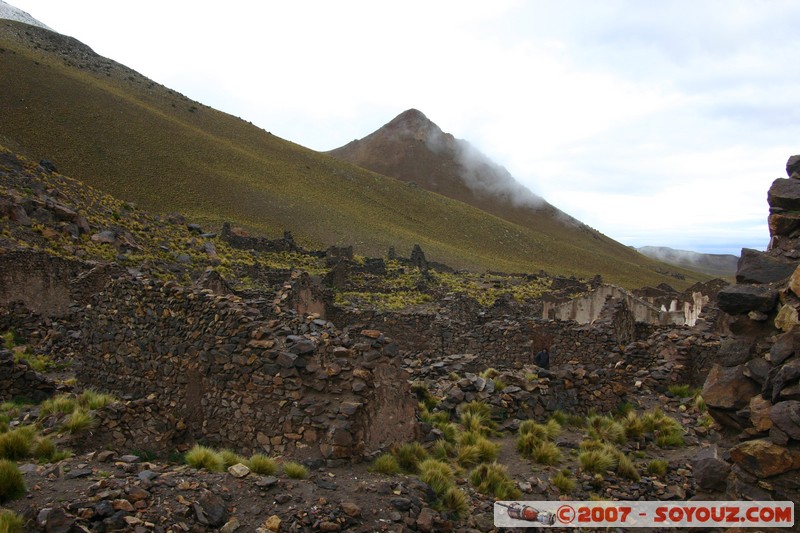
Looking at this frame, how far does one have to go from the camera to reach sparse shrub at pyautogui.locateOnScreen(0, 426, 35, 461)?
23.5 feet

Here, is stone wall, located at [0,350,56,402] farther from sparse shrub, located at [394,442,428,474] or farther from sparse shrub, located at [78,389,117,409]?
sparse shrub, located at [394,442,428,474]

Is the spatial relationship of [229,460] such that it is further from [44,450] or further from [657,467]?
[657,467]

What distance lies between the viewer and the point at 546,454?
9.30 m

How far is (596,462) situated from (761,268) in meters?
4.41

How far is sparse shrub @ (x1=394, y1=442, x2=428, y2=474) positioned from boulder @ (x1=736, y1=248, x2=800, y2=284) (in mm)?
5052

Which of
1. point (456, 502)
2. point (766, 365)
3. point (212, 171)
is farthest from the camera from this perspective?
point (212, 171)

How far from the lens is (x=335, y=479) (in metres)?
7.39

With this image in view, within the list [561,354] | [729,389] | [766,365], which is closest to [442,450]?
[729,389]

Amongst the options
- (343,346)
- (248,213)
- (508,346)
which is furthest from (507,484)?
(248,213)

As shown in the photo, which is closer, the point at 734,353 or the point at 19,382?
the point at 734,353

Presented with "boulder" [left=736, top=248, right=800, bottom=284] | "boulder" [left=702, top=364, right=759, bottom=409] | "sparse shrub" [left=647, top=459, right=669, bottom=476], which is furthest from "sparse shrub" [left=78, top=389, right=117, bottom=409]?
"boulder" [left=736, top=248, right=800, bottom=284]

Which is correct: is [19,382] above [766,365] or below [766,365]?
below

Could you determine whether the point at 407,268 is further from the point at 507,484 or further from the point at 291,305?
the point at 507,484

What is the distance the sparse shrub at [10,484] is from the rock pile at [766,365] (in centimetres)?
743
